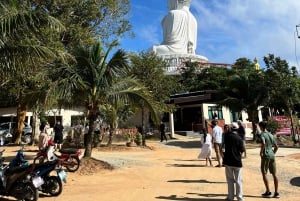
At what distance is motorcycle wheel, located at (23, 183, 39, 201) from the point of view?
6.80 m

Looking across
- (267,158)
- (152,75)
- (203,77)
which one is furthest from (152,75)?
(203,77)

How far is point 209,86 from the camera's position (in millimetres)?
40562

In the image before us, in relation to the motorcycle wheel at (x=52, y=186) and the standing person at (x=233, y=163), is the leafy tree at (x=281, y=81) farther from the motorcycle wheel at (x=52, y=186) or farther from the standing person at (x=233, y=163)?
the motorcycle wheel at (x=52, y=186)

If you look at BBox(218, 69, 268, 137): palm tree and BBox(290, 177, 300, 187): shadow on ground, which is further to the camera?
BBox(218, 69, 268, 137): palm tree

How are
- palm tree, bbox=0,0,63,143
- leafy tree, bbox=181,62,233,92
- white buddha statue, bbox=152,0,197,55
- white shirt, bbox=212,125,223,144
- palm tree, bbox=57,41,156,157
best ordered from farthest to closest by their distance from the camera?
white buddha statue, bbox=152,0,197,55, leafy tree, bbox=181,62,233,92, white shirt, bbox=212,125,223,144, palm tree, bbox=57,41,156,157, palm tree, bbox=0,0,63,143

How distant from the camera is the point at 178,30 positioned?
4781cm

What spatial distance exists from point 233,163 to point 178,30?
1672 inches

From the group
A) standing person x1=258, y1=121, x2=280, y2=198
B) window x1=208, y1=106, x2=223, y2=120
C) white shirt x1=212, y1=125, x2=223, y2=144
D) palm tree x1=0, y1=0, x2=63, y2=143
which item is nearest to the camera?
standing person x1=258, y1=121, x2=280, y2=198

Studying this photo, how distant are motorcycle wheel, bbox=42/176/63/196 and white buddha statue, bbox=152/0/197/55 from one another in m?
41.0

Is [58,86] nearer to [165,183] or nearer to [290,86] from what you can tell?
[165,183]

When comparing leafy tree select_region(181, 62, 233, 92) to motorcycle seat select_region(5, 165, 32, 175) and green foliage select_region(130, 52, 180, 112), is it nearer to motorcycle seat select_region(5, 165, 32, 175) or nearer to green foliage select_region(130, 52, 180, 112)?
green foliage select_region(130, 52, 180, 112)

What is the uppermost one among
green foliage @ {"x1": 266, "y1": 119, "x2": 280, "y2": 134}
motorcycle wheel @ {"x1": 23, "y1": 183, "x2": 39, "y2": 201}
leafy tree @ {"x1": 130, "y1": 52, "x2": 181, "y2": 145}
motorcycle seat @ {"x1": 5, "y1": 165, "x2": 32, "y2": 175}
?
leafy tree @ {"x1": 130, "y1": 52, "x2": 181, "y2": 145}

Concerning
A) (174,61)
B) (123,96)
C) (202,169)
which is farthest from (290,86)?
(174,61)

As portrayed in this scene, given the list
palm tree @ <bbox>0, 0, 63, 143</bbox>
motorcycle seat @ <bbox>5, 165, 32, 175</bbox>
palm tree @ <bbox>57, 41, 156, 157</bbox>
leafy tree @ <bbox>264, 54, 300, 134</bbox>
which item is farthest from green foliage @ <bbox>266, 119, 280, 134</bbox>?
motorcycle seat @ <bbox>5, 165, 32, 175</bbox>
